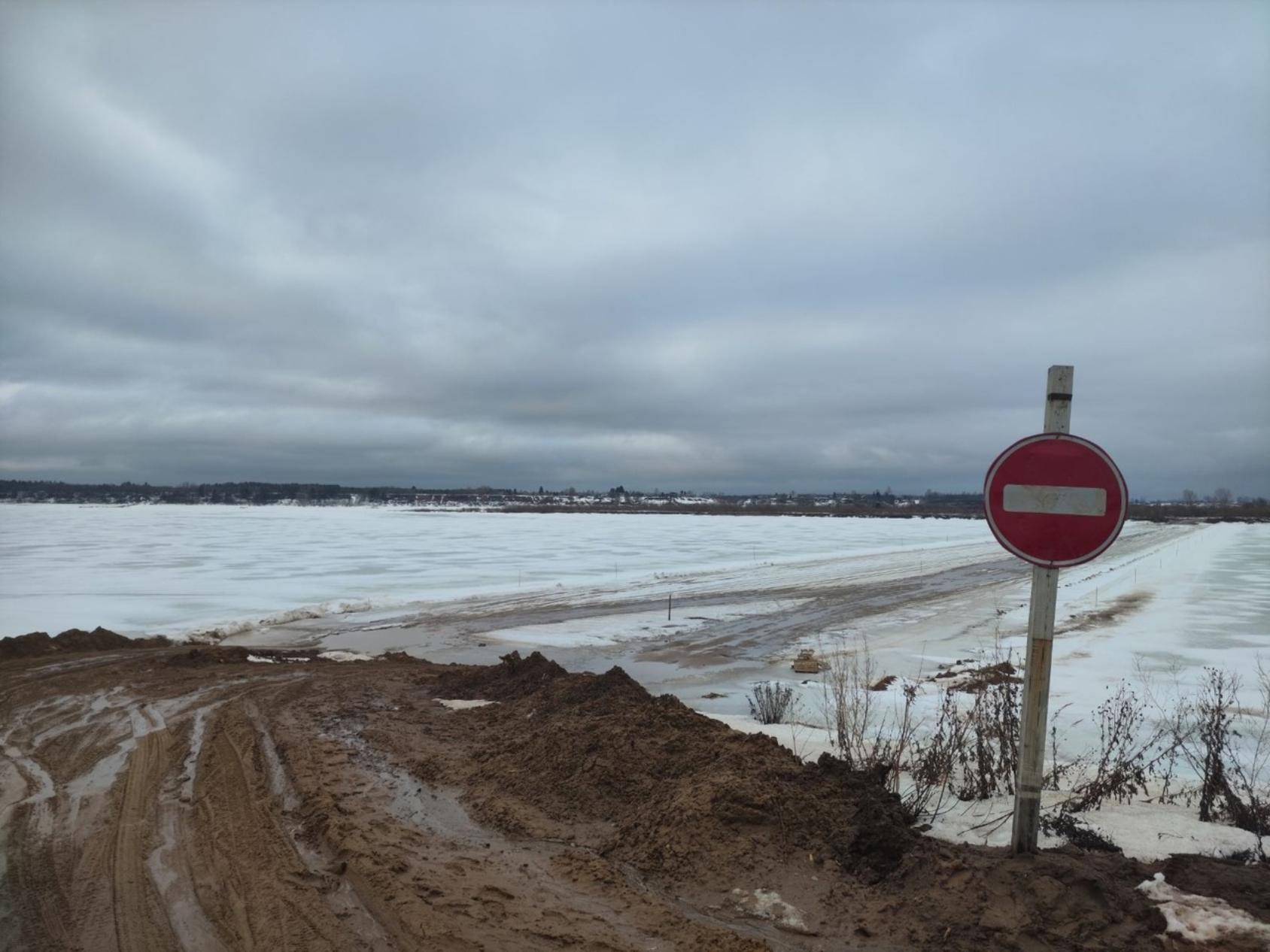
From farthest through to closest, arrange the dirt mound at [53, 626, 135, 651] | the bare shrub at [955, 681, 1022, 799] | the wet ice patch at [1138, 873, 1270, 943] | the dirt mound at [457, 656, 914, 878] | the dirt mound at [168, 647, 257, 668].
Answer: the dirt mound at [53, 626, 135, 651]
the dirt mound at [168, 647, 257, 668]
the bare shrub at [955, 681, 1022, 799]
the dirt mound at [457, 656, 914, 878]
the wet ice patch at [1138, 873, 1270, 943]

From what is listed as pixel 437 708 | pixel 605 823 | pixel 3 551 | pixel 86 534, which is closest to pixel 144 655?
pixel 437 708

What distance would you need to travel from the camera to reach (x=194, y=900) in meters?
4.27

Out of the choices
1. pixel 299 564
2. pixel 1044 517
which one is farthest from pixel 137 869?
pixel 299 564

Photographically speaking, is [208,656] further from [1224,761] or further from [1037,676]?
[1224,761]

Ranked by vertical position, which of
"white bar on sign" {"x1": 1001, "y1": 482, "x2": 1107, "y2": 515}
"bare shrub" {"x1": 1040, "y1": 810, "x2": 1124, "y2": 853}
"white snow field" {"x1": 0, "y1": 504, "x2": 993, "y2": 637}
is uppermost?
"white bar on sign" {"x1": 1001, "y1": 482, "x2": 1107, "y2": 515}

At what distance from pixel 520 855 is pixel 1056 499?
367cm

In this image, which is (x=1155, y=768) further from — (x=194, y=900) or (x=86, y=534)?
(x=86, y=534)

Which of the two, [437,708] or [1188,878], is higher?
[1188,878]

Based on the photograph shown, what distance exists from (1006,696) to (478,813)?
4505 millimetres

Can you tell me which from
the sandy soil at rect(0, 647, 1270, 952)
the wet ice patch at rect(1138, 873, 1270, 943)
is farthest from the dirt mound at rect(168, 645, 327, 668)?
the wet ice patch at rect(1138, 873, 1270, 943)

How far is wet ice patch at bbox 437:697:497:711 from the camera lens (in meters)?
8.77

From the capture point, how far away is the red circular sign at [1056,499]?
4.09 m

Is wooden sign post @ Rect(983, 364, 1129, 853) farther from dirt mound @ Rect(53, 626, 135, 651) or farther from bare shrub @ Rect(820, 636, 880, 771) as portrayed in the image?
dirt mound @ Rect(53, 626, 135, 651)

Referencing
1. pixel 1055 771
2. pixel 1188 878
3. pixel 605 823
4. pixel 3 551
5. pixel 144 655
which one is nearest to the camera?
pixel 1188 878
